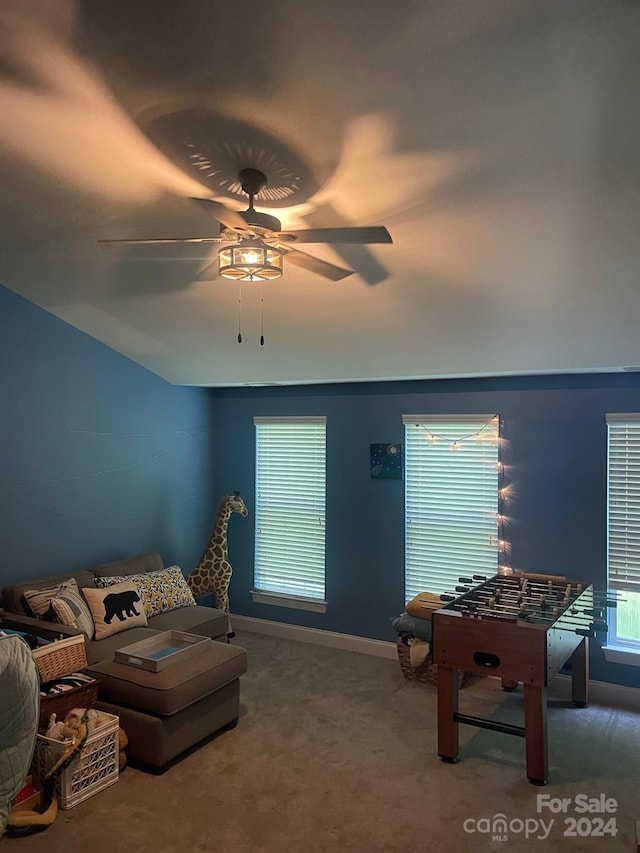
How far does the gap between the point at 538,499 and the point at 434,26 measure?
137 inches

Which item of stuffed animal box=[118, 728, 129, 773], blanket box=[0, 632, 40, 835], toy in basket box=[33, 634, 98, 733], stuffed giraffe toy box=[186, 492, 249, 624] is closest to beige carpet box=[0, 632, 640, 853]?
stuffed animal box=[118, 728, 129, 773]

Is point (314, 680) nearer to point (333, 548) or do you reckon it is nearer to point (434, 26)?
point (333, 548)

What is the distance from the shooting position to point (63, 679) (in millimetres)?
3385

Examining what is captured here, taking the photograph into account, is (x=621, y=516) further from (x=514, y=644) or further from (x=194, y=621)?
(x=194, y=621)

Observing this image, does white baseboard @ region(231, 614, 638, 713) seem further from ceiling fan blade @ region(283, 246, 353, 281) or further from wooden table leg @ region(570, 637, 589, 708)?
ceiling fan blade @ region(283, 246, 353, 281)

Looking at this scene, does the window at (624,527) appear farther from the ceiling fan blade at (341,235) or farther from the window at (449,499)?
the ceiling fan blade at (341,235)

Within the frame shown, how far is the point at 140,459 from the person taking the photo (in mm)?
5234

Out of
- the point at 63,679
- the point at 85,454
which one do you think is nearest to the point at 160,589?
the point at 85,454

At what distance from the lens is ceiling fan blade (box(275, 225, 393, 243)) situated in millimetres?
2156

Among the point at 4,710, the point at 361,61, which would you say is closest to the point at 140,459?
the point at 4,710

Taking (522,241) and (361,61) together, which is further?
(522,241)

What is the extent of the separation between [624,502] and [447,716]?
76.1 inches

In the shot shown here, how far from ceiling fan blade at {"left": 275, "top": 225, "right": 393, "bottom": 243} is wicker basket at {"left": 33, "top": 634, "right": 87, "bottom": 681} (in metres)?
2.60

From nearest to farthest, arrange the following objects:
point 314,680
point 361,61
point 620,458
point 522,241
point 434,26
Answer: point 434,26
point 361,61
point 522,241
point 620,458
point 314,680
